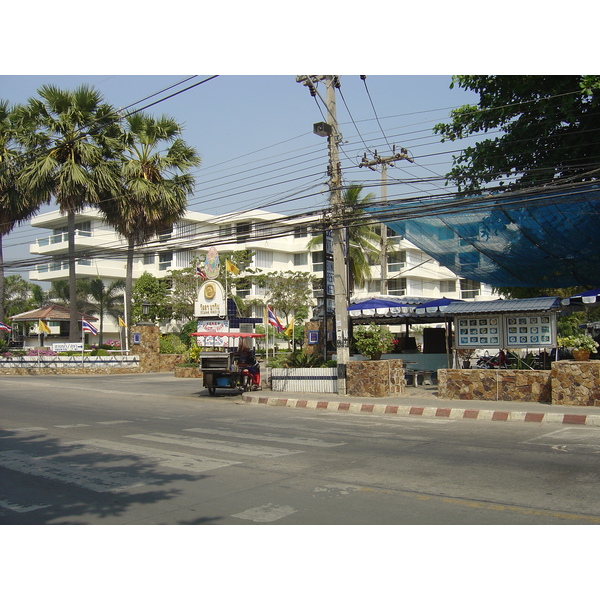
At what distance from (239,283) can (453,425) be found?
32215 mm

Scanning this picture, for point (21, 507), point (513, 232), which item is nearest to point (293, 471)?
point (21, 507)

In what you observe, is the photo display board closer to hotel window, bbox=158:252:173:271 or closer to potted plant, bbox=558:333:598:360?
potted plant, bbox=558:333:598:360

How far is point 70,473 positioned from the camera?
7.43 m

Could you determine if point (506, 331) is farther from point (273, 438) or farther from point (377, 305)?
point (273, 438)

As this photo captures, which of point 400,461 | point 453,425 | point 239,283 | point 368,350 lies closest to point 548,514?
point 400,461

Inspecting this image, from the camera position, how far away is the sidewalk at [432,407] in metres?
12.0

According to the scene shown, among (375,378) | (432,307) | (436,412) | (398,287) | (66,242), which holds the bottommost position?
(436,412)

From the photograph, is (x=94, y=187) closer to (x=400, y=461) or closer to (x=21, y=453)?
(x=21, y=453)

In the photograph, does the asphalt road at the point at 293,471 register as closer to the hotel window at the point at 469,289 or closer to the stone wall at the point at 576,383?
the stone wall at the point at 576,383

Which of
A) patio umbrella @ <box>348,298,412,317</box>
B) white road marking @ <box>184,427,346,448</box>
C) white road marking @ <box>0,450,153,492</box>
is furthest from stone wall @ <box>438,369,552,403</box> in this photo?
white road marking @ <box>0,450,153,492</box>

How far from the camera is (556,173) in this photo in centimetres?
1833

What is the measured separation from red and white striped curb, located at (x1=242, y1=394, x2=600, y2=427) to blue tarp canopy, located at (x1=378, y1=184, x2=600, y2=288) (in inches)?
194

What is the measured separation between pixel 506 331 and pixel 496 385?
1.63 m

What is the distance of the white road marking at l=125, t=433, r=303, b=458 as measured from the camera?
885cm
